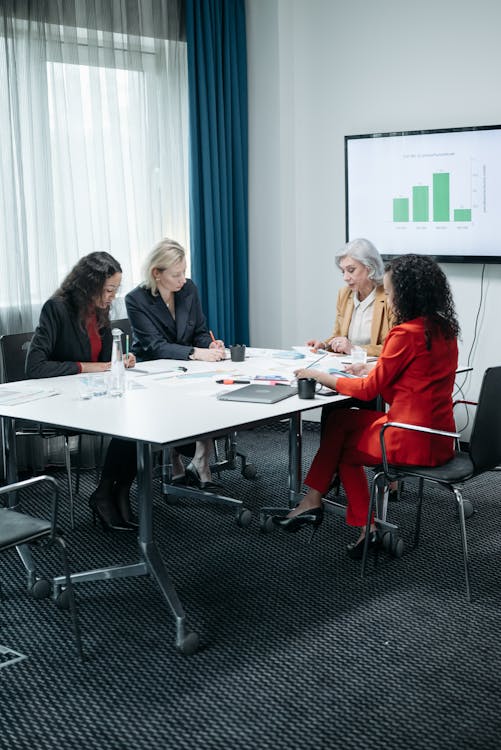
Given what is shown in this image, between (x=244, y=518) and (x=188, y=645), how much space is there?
117cm

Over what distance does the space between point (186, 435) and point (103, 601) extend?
825 millimetres

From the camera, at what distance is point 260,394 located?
3445mm

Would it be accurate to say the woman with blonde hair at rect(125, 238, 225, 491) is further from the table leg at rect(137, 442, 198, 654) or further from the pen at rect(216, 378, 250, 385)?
the table leg at rect(137, 442, 198, 654)

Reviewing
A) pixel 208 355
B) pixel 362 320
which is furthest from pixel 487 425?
pixel 208 355

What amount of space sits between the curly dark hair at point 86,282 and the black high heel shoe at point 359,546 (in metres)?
1.63

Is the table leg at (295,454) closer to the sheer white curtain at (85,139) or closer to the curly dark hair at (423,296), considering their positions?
the curly dark hair at (423,296)

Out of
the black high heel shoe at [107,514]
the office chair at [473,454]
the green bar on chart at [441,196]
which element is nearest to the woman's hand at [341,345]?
the office chair at [473,454]

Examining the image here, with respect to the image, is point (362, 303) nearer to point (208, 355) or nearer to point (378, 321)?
point (378, 321)

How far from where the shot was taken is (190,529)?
400 cm

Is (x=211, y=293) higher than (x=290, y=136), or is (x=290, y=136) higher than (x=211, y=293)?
(x=290, y=136)

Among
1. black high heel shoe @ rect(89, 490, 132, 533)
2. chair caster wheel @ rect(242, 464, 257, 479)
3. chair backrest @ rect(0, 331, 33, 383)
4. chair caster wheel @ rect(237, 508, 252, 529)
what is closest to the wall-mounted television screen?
chair caster wheel @ rect(242, 464, 257, 479)

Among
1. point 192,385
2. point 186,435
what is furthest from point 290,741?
point 192,385

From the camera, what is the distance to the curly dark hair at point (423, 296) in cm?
331

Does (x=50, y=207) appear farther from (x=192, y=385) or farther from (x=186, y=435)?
(x=186, y=435)
